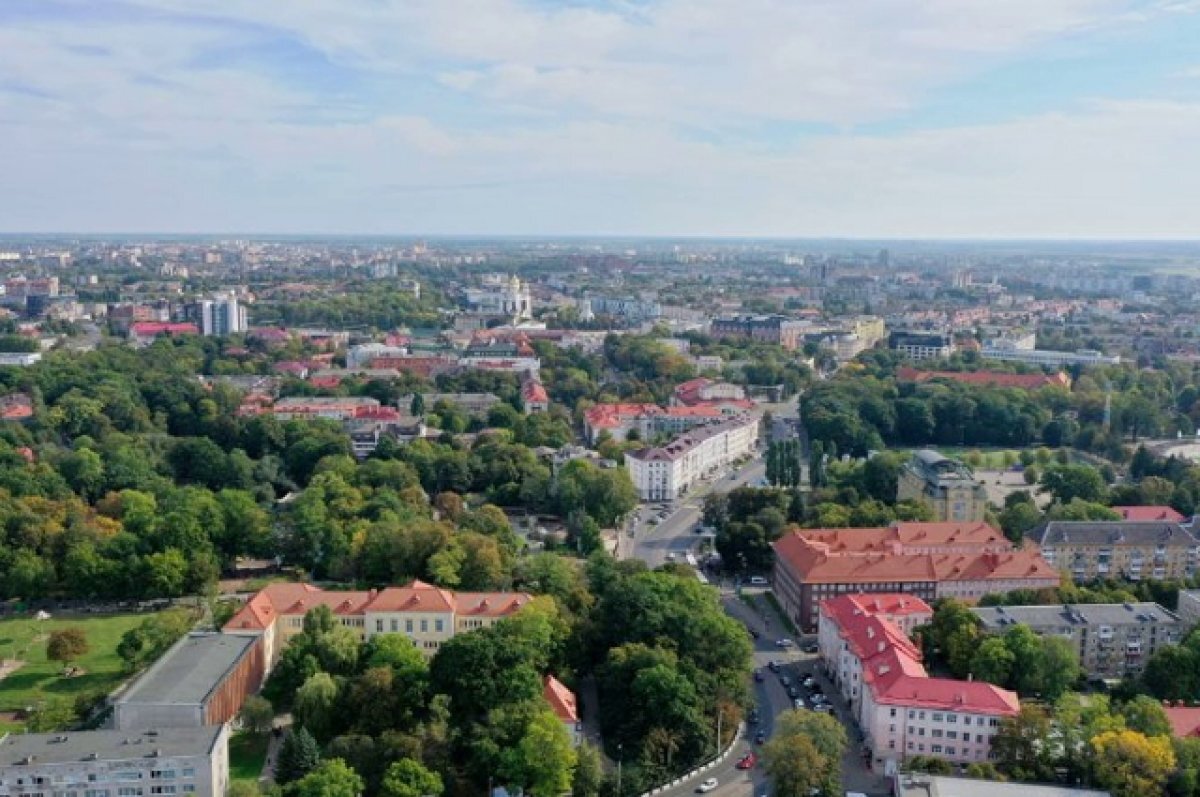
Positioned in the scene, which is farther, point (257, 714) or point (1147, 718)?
point (257, 714)

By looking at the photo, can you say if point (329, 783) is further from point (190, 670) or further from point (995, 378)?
point (995, 378)

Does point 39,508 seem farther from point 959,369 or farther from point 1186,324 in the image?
point 1186,324

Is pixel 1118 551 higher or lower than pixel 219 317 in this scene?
lower

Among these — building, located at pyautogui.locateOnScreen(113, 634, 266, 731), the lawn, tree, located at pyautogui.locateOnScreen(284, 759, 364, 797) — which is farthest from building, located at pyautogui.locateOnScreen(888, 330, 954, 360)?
tree, located at pyautogui.locateOnScreen(284, 759, 364, 797)

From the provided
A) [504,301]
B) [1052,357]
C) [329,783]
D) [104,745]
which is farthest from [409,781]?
[504,301]

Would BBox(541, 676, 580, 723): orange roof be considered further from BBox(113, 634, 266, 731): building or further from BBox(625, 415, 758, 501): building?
BBox(625, 415, 758, 501): building

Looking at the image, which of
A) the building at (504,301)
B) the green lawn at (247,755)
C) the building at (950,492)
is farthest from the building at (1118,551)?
the building at (504,301)

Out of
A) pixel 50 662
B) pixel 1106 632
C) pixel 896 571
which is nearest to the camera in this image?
pixel 1106 632
